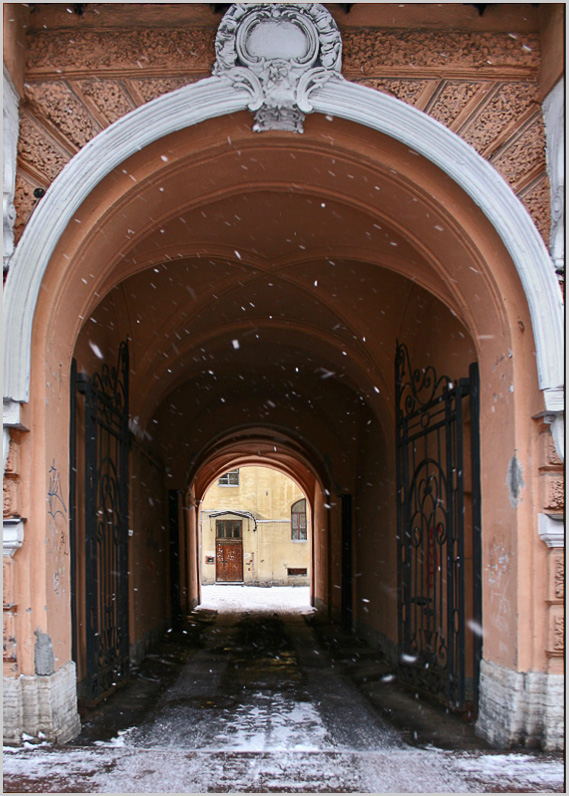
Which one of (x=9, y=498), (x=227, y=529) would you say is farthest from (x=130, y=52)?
(x=227, y=529)

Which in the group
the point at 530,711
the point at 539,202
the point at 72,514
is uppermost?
the point at 539,202

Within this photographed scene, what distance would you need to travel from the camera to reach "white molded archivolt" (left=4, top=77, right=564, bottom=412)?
5.44 metres

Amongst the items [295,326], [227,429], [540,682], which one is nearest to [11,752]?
[540,682]

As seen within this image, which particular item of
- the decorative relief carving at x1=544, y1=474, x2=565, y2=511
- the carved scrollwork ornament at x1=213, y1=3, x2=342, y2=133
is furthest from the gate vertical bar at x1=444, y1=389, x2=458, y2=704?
the carved scrollwork ornament at x1=213, y1=3, x2=342, y2=133

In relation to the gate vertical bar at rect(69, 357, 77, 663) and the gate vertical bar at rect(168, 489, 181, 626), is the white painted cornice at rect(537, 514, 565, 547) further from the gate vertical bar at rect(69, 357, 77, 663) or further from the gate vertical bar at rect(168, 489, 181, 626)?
the gate vertical bar at rect(168, 489, 181, 626)

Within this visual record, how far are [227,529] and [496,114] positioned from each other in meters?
29.6

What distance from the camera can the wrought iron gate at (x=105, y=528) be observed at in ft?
23.0

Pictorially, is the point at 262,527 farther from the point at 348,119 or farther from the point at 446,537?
the point at 348,119

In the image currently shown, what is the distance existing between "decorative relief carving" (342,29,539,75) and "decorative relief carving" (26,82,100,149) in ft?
6.55

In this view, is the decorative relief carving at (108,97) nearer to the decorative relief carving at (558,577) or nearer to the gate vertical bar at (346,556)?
the decorative relief carving at (558,577)

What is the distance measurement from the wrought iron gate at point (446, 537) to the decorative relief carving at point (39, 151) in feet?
12.1

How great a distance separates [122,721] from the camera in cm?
648

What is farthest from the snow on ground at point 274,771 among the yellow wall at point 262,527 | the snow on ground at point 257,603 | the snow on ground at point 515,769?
the yellow wall at point 262,527

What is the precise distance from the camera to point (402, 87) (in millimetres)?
5906
